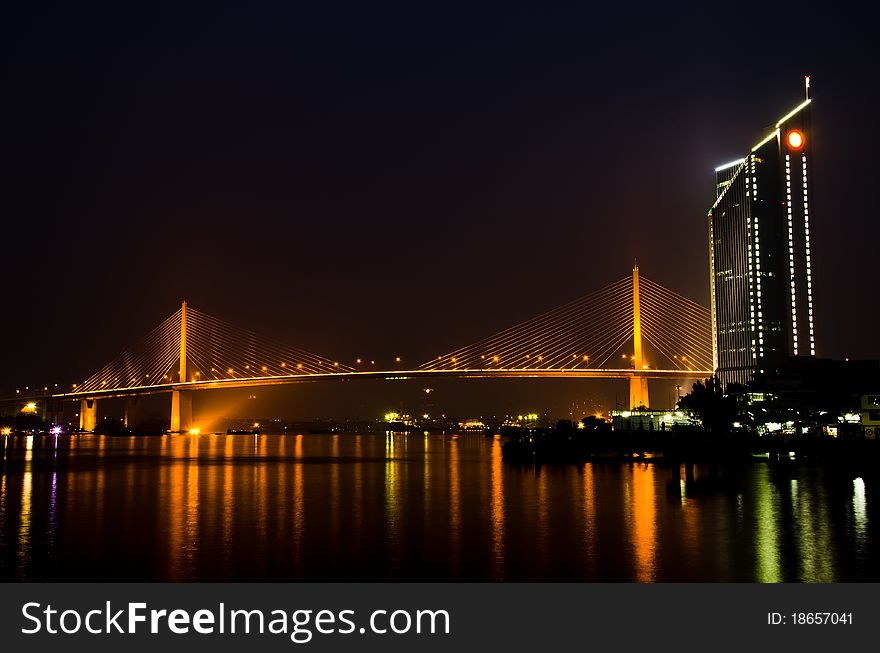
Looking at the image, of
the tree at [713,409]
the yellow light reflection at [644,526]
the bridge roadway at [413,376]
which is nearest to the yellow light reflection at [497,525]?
the yellow light reflection at [644,526]

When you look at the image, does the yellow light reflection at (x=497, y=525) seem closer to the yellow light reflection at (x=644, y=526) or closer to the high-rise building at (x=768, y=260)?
the yellow light reflection at (x=644, y=526)

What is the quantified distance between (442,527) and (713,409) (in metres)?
37.0

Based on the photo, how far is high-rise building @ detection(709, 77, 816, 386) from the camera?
3169 inches

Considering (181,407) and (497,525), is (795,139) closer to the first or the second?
(181,407)

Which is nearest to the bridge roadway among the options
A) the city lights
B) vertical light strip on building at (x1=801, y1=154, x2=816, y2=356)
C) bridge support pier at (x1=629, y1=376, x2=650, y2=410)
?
bridge support pier at (x1=629, y1=376, x2=650, y2=410)

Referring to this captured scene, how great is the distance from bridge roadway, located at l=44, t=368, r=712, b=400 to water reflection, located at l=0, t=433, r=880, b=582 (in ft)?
96.5

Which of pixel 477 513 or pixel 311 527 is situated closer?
pixel 311 527

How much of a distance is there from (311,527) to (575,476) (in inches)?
656

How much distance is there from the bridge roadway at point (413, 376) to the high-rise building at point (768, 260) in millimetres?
20727

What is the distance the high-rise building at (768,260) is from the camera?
80.5 metres

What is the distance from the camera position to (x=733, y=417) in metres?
54.4

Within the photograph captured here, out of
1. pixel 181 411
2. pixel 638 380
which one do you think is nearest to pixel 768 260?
pixel 638 380
